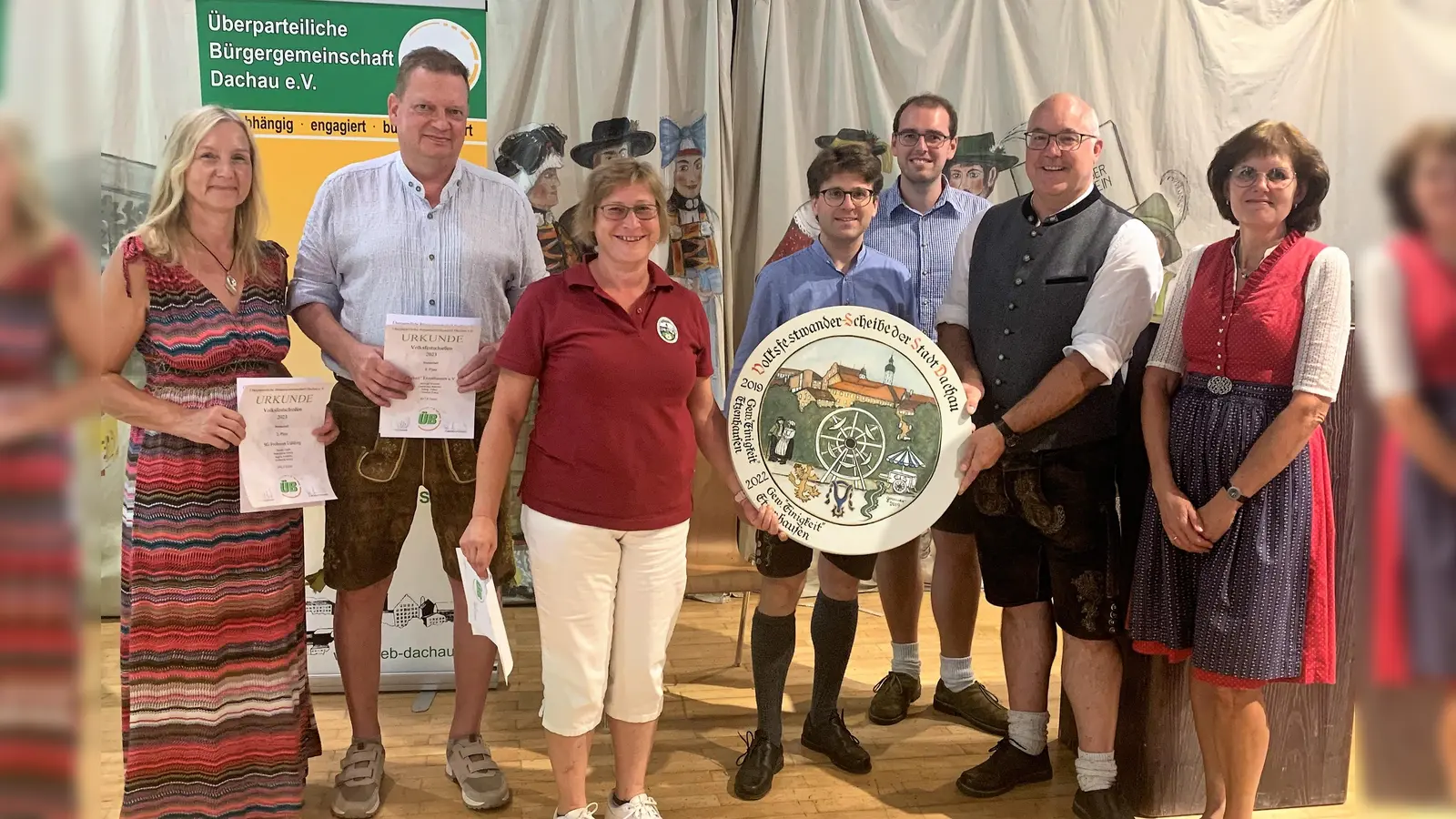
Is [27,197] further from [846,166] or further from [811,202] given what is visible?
[811,202]

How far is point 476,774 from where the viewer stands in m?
2.69

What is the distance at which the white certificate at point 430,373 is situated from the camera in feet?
8.16

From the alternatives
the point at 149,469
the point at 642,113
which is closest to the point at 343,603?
the point at 149,469

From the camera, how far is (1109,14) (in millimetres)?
4605

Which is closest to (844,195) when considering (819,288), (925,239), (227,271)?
(819,288)

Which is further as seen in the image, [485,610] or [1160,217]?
[1160,217]

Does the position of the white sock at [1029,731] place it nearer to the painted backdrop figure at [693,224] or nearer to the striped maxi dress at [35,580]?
the painted backdrop figure at [693,224]

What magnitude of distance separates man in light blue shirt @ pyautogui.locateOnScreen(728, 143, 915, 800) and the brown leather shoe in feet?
1.50

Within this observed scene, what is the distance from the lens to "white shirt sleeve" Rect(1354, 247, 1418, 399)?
25 cm

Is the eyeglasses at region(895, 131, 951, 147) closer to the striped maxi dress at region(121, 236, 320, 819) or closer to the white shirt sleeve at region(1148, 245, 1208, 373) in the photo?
the white shirt sleeve at region(1148, 245, 1208, 373)

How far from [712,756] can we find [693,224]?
2324mm

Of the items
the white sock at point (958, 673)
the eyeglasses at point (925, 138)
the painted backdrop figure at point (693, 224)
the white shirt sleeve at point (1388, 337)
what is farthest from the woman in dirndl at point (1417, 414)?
the painted backdrop figure at point (693, 224)

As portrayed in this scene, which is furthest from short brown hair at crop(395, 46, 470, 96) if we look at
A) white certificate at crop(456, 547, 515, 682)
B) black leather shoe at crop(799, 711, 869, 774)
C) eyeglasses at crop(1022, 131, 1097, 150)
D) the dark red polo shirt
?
black leather shoe at crop(799, 711, 869, 774)

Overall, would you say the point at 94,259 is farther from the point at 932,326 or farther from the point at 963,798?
the point at 932,326
